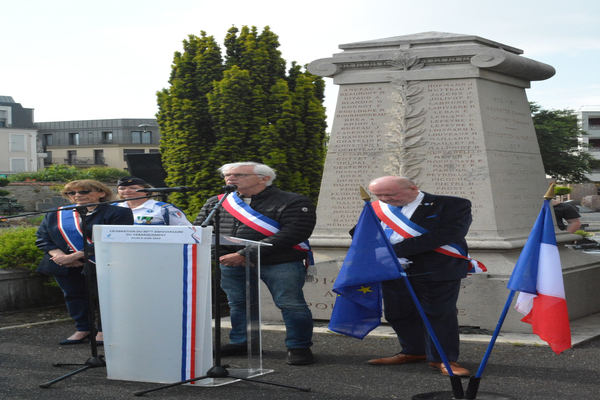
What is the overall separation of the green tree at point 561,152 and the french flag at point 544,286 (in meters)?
37.6

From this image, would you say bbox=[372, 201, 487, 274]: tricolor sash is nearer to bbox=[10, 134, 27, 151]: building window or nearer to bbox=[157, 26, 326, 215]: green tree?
bbox=[157, 26, 326, 215]: green tree

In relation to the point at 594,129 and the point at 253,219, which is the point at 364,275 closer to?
the point at 253,219

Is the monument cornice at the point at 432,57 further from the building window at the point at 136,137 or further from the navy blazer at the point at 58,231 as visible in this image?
the building window at the point at 136,137

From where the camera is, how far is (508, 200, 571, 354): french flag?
4.63 meters

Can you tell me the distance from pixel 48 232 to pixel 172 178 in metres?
13.4

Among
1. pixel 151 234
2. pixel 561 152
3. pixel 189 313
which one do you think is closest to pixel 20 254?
pixel 151 234

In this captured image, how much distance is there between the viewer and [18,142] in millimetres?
81062

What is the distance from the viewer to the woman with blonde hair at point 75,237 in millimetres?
6867

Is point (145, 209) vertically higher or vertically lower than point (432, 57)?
lower

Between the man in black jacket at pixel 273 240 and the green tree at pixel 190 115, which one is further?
the green tree at pixel 190 115

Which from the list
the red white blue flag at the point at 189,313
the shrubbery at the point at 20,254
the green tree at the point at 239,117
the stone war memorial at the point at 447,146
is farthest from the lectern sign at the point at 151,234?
the green tree at the point at 239,117

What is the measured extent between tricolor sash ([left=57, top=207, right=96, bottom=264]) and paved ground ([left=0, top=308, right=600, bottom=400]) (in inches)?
35.6

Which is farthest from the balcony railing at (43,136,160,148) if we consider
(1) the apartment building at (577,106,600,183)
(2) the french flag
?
(2) the french flag

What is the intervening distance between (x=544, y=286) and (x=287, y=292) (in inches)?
86.0
